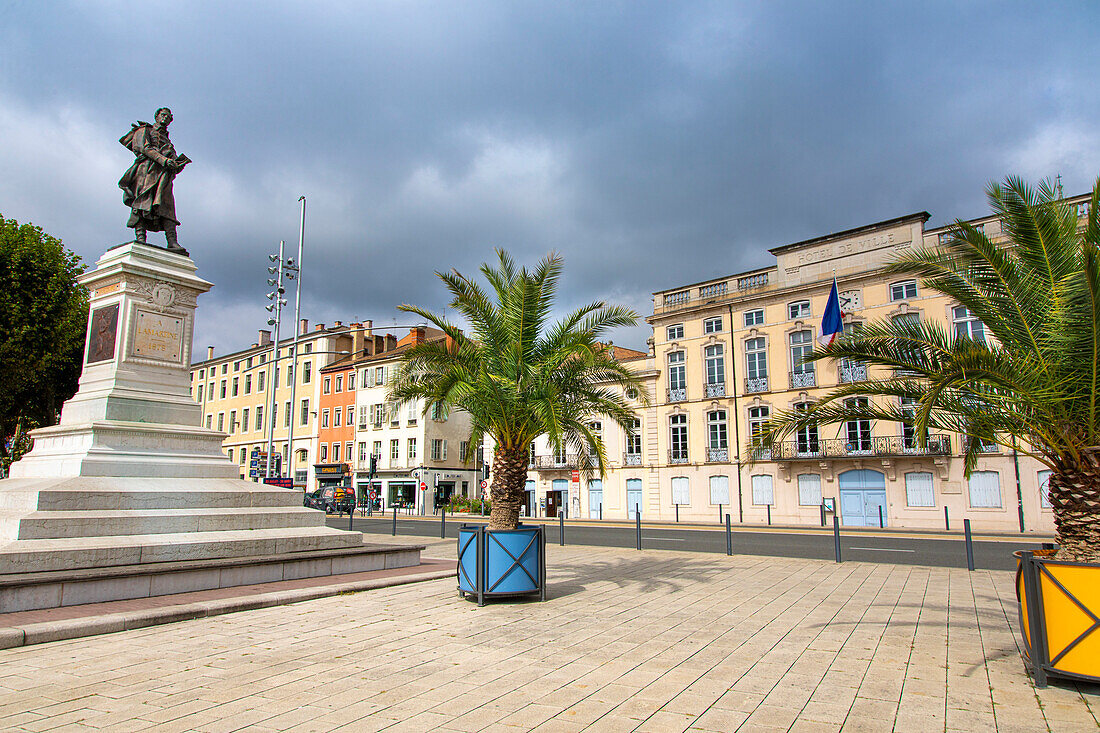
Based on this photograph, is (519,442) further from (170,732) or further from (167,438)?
(170,732)

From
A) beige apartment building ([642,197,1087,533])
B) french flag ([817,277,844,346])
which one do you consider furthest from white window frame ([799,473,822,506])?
french flag ([817,277,844,346])

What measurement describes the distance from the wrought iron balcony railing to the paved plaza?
3029 centimetres

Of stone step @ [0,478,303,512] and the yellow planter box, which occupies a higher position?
stone step @ [0,478,303,512]

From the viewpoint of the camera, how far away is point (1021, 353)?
689 centimetres

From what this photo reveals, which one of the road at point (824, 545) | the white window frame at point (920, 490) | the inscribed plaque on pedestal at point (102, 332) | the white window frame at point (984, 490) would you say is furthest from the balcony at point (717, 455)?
the inscribed plaque on pedestal at point (102, 332)

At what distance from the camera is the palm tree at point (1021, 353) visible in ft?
19.8

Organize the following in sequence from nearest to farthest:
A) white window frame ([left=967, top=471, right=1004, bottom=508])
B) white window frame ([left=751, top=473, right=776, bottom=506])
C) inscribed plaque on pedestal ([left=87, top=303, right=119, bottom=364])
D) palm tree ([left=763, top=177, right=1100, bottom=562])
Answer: palm tree ([left=763, top=177, right=1100, bottom=562]), inscribed plaque on pedestal ([left=87, top=303, right=119, bottom=364]), white window frame ([left=967, top=471, right=1004, bottom=508]), white window frame ([left=751, top=473, right=776, bottom=506])

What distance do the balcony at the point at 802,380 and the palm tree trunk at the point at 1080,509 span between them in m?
31.3

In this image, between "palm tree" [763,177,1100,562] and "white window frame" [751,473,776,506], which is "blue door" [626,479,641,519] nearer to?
"white window frame" [751,473,776,506]

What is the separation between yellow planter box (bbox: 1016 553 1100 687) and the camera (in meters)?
5.13

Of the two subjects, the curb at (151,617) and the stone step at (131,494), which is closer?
the curb at (151,617)

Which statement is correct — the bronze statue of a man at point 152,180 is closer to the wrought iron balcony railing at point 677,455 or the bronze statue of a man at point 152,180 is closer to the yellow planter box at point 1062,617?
the yellow planter box at point 1062,617

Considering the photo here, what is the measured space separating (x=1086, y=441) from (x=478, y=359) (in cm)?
826

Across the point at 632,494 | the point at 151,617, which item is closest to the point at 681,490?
the point at 632,494
